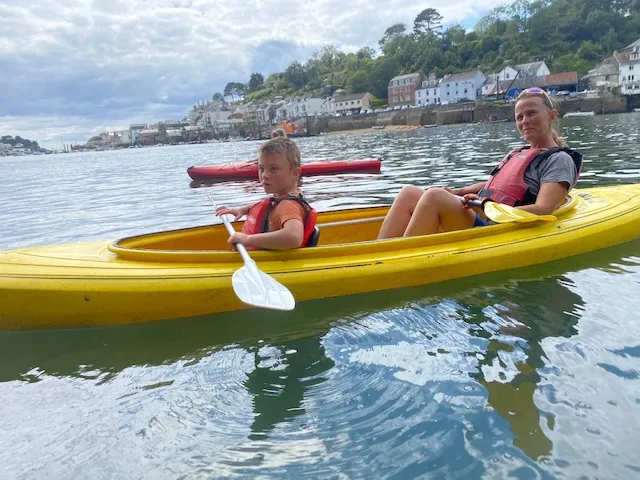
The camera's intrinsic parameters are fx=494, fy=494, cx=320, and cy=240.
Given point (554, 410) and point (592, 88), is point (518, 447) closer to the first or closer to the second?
point (554, 410)

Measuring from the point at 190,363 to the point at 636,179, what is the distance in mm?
8540

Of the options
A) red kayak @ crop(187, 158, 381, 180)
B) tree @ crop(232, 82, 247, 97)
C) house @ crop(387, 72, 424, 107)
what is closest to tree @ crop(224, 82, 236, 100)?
tree @ crop(232, 82, 247, 97)

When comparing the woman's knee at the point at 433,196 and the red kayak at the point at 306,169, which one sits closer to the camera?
the woman's knee at the point at 433,196

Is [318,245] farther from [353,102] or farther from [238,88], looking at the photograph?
[238,88]

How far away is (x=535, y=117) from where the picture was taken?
4.22 m

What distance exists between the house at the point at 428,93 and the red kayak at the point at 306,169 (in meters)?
65.7

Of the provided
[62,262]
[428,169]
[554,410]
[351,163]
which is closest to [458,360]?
[554,410]

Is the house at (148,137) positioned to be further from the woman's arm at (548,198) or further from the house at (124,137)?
the woman's arm at (548,198)

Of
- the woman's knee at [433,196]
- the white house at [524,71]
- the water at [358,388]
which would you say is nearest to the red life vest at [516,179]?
the woman's knee at [433,196]

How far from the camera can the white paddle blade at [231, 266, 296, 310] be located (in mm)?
2885

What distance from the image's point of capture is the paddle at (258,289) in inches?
114

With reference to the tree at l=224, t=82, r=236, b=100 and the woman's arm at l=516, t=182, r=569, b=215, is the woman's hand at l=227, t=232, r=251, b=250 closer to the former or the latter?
the woman's arm at l=516, t=182, r=569, b=215

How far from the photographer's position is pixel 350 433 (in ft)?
Result: 7.26

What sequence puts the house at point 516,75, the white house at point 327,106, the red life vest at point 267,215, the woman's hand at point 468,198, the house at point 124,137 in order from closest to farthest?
1. the red life vest at point 267,215
2. the woman's hand at point 468,198
3. the house at point 516,75
4. the white house at point 327,106
5. the house at point 124,137
